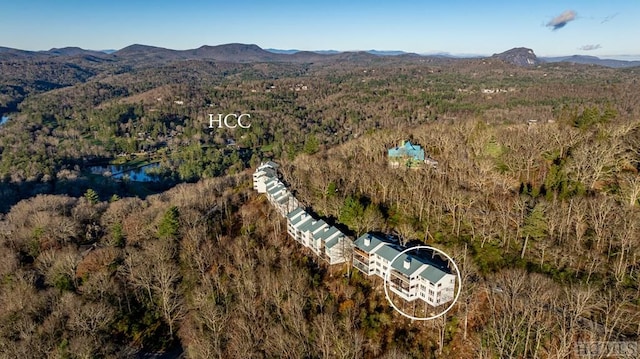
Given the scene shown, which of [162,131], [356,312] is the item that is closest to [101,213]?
[356,312]

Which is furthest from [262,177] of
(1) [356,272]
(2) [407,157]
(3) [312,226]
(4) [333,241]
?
(1) [356,272]

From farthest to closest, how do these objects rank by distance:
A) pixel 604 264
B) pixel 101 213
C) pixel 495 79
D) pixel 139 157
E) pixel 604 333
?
pixel 495 79 → pixel 139 157 → pixel 101 213 → pixel 604 264 → pixel 604 333

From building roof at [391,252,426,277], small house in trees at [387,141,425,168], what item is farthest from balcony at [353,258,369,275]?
small house in trees at [387,141,425,168]

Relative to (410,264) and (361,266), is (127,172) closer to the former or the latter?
(361,266)

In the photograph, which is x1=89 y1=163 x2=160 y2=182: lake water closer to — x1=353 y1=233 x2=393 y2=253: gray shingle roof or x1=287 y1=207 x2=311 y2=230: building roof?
x1=287 y1=207 x2=311 y2=230: building roof

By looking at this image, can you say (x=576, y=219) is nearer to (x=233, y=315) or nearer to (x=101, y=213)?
(x=233, y=315)

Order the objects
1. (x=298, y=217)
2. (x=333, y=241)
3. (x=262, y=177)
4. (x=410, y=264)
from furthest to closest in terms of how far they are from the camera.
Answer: (x=262, y=177) < (x=298, y=217) < (x=333, y=241) < (x=410, y=264)
